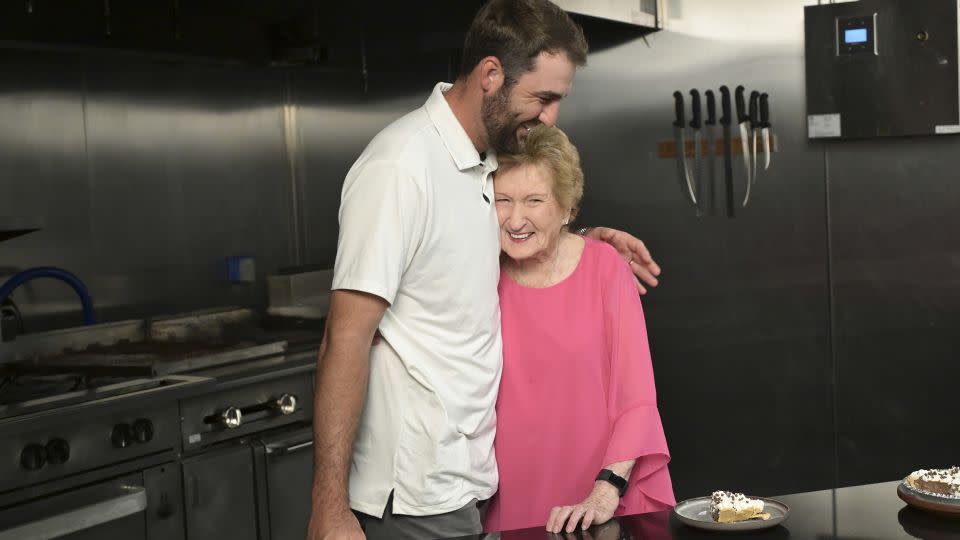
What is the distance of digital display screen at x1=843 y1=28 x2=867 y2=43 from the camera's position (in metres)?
3.20

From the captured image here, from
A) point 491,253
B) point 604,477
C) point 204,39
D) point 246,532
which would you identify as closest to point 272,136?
point 204,39

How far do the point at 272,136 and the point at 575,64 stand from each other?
1.92 m

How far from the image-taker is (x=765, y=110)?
10.9ft

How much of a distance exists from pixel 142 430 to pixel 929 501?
1595mm

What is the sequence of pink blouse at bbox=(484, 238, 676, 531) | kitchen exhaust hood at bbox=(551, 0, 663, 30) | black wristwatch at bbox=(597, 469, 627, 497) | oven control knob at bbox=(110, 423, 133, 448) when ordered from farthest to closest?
kitchen exhaust hood at bbox=(551, 0, 663, 30) < oven control knob at bbox=(110, 423, 133, 448) < pink blouse at bbox=(484, 238, 676, 531) < black wristwatch at bbox=(597, 469, 627, 497)

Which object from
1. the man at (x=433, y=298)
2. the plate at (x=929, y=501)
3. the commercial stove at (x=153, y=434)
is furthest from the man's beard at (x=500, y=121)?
the commercial stove at (x=153, y=434)

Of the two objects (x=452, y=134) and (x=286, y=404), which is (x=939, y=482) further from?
(x=286, y=404)

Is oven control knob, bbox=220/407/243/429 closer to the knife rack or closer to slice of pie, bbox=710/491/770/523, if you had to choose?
slice of pie, bbox=710/491/770/523

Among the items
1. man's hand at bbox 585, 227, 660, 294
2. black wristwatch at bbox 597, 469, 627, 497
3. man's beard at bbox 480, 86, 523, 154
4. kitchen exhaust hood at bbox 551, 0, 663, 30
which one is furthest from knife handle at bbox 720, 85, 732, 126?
black wristwatch at bbox 597, 469, 627, 497

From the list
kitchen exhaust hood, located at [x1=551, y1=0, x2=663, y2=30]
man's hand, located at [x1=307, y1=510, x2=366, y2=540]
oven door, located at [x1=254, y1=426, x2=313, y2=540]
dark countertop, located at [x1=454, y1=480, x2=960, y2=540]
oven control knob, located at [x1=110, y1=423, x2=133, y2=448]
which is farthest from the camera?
kitchen exhaust hood, located at [x1=551, y1=0, x2=663, y2=30]

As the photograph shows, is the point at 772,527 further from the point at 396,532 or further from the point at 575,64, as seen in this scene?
the point at 575,64

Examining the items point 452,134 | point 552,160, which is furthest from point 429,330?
point 552,160

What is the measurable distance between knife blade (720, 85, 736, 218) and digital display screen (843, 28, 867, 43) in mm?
373

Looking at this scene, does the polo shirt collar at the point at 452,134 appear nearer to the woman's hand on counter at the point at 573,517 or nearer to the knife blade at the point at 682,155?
the woman's hand on counter at the point at 573,517
